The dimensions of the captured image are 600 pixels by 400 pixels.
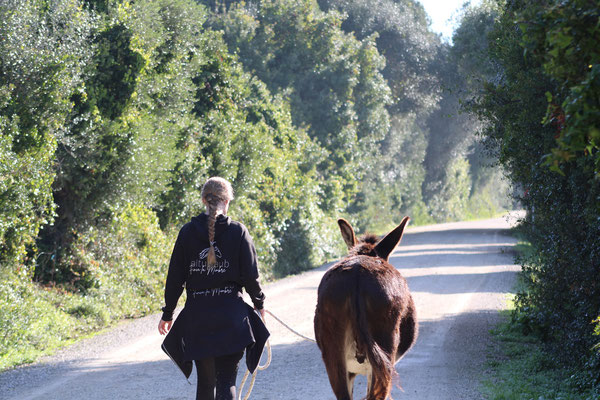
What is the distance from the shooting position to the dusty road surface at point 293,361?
8383 mm

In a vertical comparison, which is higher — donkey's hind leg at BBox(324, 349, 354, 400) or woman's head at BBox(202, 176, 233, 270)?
woman's head at BBox(202, 176, 233, 270)

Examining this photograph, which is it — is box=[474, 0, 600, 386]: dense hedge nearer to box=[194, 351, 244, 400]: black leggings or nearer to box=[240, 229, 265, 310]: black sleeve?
box=[240, 229, 265, 310]: black sleeve

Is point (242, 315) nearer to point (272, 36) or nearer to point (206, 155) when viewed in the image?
point (206, 155)

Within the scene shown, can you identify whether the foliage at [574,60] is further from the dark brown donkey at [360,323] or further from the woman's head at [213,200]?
the woman's head at [213,200]

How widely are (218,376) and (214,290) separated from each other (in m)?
0.64

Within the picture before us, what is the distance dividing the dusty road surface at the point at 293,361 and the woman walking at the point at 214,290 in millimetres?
2811

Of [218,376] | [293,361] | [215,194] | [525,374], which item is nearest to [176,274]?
[215,194]

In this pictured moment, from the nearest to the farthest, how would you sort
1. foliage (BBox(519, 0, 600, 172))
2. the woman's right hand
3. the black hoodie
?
foliage (BBox(519, 0, 600, 172)), the black hoodie, the woman's right hand

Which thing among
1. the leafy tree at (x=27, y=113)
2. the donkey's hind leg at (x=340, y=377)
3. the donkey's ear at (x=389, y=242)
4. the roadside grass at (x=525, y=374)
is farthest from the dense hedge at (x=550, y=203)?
the leafy tree at (x=27, y=113)

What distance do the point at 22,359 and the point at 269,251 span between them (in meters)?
12.1

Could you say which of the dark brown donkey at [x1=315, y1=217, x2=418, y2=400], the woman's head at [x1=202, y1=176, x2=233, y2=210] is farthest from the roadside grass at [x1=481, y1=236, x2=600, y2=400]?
the woman's head at [x1=202, y1=176, x2=233, y2=210]

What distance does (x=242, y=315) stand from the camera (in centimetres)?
541

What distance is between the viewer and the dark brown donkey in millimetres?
5031

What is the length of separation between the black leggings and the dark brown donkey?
696 millimetres
